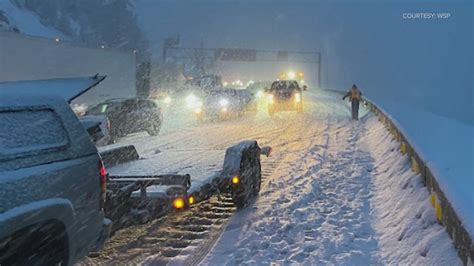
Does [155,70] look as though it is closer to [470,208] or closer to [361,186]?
[361,186]

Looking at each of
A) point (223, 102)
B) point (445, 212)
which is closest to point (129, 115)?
point (223, 102)

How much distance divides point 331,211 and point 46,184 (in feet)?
16.5

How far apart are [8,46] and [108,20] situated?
226 feet

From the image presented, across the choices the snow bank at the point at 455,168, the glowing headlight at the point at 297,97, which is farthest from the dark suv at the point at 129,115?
the snow bank at the point at 455,168

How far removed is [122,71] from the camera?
3372 centimetres

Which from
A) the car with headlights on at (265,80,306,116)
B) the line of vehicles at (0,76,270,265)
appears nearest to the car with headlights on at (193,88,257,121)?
the car with headlights on at (265,80,306,116)

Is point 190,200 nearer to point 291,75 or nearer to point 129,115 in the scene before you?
point 129,115

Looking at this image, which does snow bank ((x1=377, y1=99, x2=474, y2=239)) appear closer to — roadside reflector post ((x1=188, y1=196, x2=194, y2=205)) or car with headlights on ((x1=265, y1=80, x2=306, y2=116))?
roadside reflector post ((x1=188, y1=196, x2=194, y2=205))

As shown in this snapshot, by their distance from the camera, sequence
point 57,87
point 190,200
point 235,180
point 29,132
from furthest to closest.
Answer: point 235,180
point 190,200
point 57,87
point 29,132

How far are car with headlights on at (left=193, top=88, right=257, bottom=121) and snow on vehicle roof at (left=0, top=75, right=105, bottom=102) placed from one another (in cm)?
1947

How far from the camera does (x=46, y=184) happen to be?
3867 millimetres

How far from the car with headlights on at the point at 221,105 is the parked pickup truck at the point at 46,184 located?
19881 mm

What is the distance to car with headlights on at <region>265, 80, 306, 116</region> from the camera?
27047mm

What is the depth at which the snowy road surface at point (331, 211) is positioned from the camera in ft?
19.8
